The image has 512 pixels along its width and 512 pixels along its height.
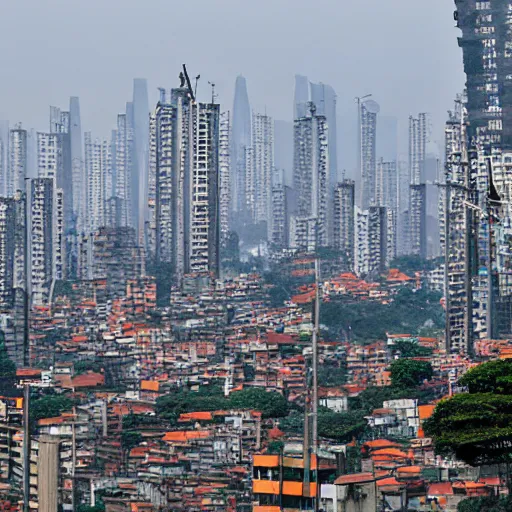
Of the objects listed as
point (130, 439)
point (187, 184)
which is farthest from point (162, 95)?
point (130, 439)

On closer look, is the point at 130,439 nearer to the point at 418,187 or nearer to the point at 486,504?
the point at 486,504

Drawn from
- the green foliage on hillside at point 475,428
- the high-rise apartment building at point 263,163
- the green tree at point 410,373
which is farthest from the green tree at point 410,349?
the high-rise apartment building at point 263,163

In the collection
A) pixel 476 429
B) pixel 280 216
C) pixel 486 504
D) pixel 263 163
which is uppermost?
pixel 263 163

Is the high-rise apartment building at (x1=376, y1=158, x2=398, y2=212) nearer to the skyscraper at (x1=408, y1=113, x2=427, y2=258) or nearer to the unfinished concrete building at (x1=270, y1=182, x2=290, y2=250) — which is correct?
the skyscraper at (x1=408, y1=113, x2=427, y2=258)

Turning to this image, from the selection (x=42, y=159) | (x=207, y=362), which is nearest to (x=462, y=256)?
(x=207, y=362)

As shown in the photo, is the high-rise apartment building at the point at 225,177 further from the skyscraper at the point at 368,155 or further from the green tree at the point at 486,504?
the green tree at the point at 486,504

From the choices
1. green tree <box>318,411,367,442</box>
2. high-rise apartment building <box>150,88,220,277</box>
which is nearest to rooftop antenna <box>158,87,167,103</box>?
high-rise apartment building <box>150,88,220,277</box>

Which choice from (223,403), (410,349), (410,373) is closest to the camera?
(223,403)
